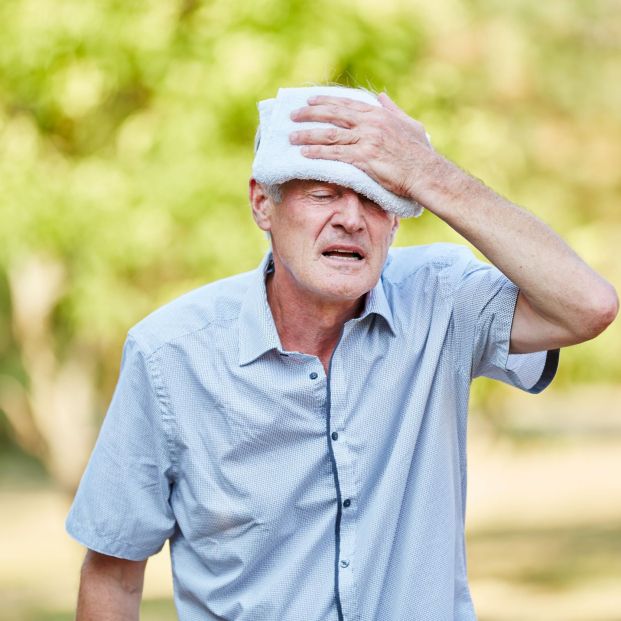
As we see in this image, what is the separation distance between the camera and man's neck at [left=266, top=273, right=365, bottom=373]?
2.53m

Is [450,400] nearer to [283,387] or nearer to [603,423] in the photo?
[283,387]

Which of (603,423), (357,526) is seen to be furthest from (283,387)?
(603,423)

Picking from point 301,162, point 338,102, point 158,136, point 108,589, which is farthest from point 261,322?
point 158,136

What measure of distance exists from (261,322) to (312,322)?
108mm

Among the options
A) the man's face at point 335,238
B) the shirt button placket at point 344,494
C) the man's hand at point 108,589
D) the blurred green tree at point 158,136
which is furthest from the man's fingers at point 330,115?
the blurred green tree at point 158,136

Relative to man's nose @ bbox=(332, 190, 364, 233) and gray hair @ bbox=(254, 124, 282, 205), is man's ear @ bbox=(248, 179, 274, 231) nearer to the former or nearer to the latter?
gray hair @ bbox=(254, 124, 282, 205)

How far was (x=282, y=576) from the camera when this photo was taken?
7.89ft

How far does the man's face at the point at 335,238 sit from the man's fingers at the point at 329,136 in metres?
0.10

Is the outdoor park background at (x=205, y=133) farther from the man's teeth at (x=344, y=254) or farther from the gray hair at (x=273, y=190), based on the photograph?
the man's teeth at (x=344, y=254)

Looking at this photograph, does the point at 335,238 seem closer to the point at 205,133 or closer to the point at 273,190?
the point at 273,190

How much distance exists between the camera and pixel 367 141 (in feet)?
7.61

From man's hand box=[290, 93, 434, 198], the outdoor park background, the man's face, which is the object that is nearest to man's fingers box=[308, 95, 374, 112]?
man's hand box=[290, 93, 434, 198]

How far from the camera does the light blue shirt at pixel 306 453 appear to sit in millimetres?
2404

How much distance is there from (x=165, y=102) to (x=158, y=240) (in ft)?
2.48
